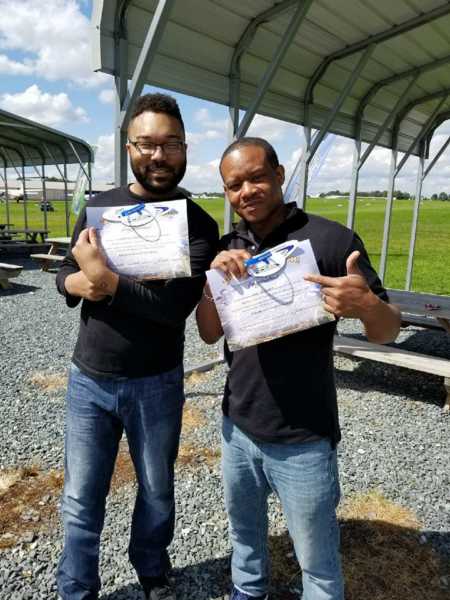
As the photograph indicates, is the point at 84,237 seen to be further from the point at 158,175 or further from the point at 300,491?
the point at 300,491

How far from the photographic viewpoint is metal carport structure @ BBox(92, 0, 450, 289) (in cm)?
384

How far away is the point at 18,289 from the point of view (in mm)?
10719

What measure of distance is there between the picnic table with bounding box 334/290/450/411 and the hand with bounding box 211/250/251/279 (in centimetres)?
360

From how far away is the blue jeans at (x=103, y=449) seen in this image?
192 cm

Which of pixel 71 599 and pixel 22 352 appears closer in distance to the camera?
pixel 71 599

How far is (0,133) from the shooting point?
1547cm

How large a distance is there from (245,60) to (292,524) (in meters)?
5.14

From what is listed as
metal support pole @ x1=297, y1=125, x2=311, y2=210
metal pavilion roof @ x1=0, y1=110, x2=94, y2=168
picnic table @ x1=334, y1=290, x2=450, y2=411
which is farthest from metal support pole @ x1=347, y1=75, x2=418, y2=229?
metal pavilion roof @ x1=0, y1=110, x2=94, y2=168

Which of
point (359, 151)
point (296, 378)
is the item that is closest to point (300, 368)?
point (296, 378)

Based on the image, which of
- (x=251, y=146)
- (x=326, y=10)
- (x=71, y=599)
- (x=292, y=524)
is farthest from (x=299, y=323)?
(x=326, y=10)

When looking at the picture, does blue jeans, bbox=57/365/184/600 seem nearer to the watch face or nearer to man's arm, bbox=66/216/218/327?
man's arm, bbox=66/216/218/327

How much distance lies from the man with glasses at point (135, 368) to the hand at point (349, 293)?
531mm

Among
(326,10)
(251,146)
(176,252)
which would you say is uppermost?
(326,10)

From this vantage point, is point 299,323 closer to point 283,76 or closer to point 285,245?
point 285,245
